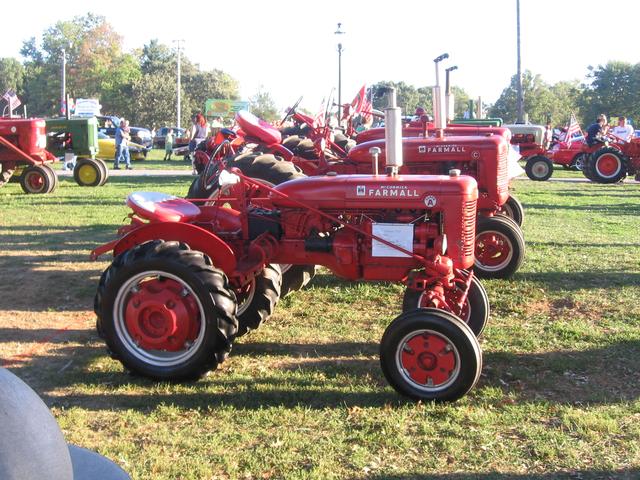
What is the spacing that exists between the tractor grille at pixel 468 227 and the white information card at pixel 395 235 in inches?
14.1

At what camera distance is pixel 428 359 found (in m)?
4.14

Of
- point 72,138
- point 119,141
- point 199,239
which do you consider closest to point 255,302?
point 199,239

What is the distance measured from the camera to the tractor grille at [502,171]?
7562 millimetres

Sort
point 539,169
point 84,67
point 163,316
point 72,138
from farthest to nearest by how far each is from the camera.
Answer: point 84,67
point 539,169
point 72,138
point 163,316

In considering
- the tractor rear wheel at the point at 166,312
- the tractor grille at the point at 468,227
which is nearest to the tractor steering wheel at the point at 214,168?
the tractor rear wheel at the point at 166,312

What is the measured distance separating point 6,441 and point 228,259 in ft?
12.1

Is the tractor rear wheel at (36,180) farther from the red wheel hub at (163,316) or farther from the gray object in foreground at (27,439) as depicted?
the gray object in foreground at (27,439)

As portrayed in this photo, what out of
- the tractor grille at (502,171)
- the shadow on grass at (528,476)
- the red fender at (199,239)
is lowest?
the shadow on grass at (528,476)

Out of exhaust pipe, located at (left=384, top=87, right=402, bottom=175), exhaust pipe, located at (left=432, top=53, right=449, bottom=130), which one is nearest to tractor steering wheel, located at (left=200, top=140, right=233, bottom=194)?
exhaust pipe, located at (left=432, top=53, right=449, bottom=130)

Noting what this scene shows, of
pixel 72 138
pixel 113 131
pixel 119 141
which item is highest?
pixel 113 131

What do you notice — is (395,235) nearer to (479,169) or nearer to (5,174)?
(479,169)

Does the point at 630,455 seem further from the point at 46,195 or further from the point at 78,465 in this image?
the point at 46,195

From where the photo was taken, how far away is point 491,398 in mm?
4277

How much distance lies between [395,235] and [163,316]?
1.55 m
